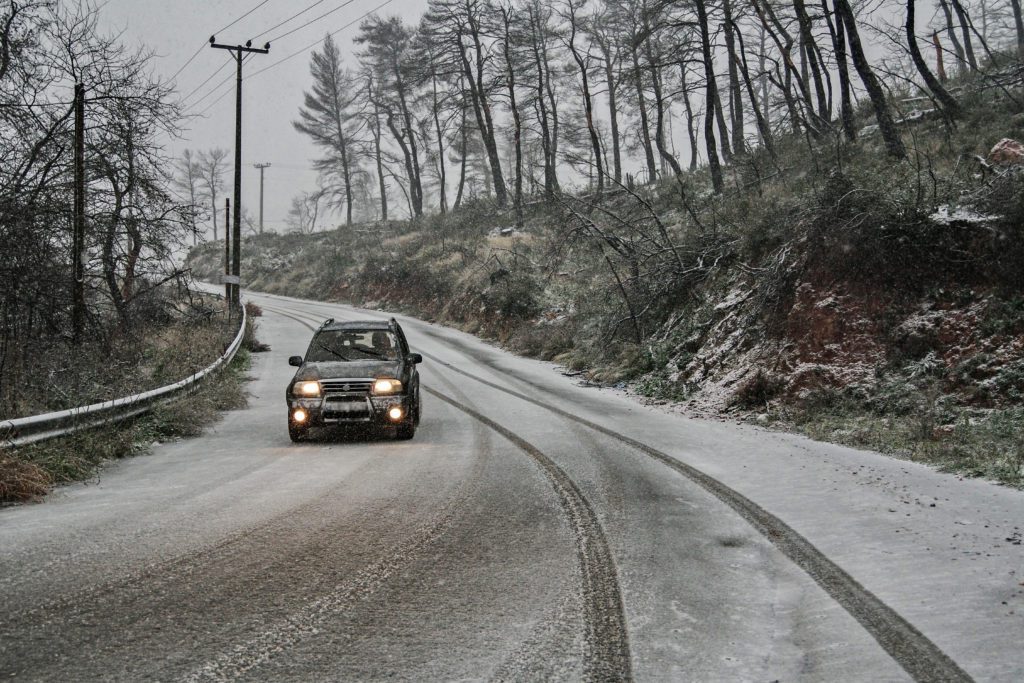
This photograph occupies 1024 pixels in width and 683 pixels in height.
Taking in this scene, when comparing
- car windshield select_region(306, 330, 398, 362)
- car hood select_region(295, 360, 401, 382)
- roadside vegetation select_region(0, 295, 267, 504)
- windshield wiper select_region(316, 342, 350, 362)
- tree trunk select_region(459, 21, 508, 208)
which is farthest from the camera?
tree trunk select_region(459, 21, 508, 208)

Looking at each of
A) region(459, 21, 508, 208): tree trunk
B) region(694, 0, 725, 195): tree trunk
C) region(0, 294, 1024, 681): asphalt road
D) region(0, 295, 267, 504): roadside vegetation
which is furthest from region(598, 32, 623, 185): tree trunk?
region(0, 294, 1024, 681): asphalt road

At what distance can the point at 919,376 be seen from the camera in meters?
9.10

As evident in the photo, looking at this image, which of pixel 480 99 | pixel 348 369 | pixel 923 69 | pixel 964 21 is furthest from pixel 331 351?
pixel 480 99

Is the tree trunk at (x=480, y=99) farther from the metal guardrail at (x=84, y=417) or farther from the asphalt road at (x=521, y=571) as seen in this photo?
the asphalt road at (x=521, y=571)

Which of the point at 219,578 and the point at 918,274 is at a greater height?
the point at 918,274

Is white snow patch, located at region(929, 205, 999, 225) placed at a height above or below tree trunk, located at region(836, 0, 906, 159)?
below

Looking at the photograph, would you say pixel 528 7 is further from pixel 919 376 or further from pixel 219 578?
pixel 219 578

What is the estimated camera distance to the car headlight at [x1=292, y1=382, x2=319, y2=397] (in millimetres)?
9268

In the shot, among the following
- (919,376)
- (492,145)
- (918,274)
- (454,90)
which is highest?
(454,90)

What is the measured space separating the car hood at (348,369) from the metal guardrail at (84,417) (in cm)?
232

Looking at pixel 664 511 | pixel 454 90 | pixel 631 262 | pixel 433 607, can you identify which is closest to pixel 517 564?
pixel 433 607

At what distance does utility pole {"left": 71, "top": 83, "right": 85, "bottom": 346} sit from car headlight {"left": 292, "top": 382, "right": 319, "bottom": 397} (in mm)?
5588

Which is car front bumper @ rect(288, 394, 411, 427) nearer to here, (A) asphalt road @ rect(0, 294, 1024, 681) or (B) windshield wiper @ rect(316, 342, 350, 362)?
(B) windshield wiper @ rect(316, 342, 350, 362)

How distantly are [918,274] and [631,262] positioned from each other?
24.6ft
